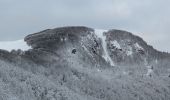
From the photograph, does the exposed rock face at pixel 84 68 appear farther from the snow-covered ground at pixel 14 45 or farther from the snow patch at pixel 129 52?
the snow-covered ground at pixel 14 45

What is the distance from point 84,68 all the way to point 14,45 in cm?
2538

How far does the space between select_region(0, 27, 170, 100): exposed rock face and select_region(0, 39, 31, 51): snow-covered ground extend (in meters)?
2.11

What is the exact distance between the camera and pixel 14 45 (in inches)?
5930

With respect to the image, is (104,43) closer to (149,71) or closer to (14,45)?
(149,71)

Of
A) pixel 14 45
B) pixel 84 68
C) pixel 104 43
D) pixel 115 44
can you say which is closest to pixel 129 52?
pixel 115 44

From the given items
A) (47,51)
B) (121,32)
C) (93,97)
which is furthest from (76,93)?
(121,32)

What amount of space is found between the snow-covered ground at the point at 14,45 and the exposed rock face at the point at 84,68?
2.11 meters

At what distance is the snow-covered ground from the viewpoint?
146512mm

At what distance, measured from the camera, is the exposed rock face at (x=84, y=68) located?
324 feet

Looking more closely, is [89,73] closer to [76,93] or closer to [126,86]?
[126,86]

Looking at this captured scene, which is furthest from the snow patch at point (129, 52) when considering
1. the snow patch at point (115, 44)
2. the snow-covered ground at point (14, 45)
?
the snow-covered ground at point (14, 45)

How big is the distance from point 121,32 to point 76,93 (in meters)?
71.4

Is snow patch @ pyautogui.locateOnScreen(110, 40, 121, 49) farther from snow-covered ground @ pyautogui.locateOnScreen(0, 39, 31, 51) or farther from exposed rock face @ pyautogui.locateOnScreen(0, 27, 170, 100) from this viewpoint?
snow-covered ground @ pyautogui.locateOnScreen(0, 39, 31, 51)

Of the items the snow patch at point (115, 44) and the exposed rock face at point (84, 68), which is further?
the snow patch at point (115, 44)
